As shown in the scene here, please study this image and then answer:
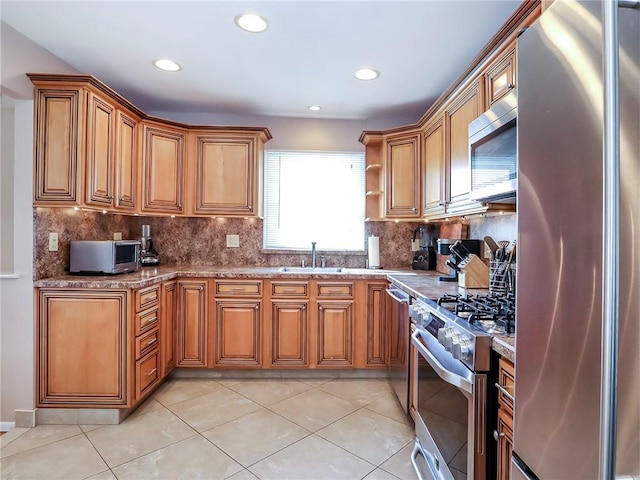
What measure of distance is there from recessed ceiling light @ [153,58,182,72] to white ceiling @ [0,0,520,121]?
0.05 meters

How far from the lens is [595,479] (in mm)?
660

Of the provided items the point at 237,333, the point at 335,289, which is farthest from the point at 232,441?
the point at 335,289

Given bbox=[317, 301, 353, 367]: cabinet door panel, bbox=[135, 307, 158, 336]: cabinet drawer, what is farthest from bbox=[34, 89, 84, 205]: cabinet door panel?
bbox=[317, 301, 353, 367]: cabinet door panel

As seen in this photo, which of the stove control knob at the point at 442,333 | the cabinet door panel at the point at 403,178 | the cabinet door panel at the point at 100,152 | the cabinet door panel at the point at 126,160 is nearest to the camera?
the stove control knob at the point at 442,333

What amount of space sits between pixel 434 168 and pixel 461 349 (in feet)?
5.96

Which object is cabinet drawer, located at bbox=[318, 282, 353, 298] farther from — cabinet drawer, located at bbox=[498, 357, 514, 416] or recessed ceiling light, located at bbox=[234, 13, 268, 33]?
recessed ceiling light, located at bbox=[234, 13, 268, 33]

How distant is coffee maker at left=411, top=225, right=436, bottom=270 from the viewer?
3238 millimetres

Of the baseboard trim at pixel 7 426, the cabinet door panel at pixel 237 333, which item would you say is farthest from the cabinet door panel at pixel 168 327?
the baseboard trim at pixel 7 426

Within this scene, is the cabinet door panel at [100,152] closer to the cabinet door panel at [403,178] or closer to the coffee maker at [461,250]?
the cabinet door panel at [403,178]

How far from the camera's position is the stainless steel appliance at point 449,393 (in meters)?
1.16

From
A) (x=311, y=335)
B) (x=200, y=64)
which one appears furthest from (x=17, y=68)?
(x=311, y=335)

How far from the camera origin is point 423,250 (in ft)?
10.9

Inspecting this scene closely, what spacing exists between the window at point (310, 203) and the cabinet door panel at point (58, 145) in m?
1.69

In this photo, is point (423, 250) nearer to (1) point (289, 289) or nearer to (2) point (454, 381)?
(1) point (289, 289)
